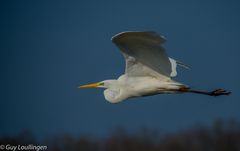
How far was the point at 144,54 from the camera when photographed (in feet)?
47.6

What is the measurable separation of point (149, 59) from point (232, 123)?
915 inches

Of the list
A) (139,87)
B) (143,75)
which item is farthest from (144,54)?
(139,87)

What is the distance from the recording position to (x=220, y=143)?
33.9m

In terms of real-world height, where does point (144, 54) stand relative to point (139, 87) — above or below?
above

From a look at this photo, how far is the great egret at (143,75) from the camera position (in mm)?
14273

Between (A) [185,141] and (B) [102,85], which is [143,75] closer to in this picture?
(B) [102,85]

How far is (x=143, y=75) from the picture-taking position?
49.4 feet

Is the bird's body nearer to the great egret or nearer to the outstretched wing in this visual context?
the great egret

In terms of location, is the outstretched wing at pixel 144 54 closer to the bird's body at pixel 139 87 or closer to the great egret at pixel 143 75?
the great egret at pixel 143 75

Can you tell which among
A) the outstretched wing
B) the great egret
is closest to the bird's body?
the great egret

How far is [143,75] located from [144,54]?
0.69m

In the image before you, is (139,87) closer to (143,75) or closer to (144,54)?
(143,75)

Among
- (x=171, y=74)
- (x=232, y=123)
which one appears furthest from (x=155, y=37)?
(x=232, y=123)

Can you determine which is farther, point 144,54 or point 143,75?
point 143,75
